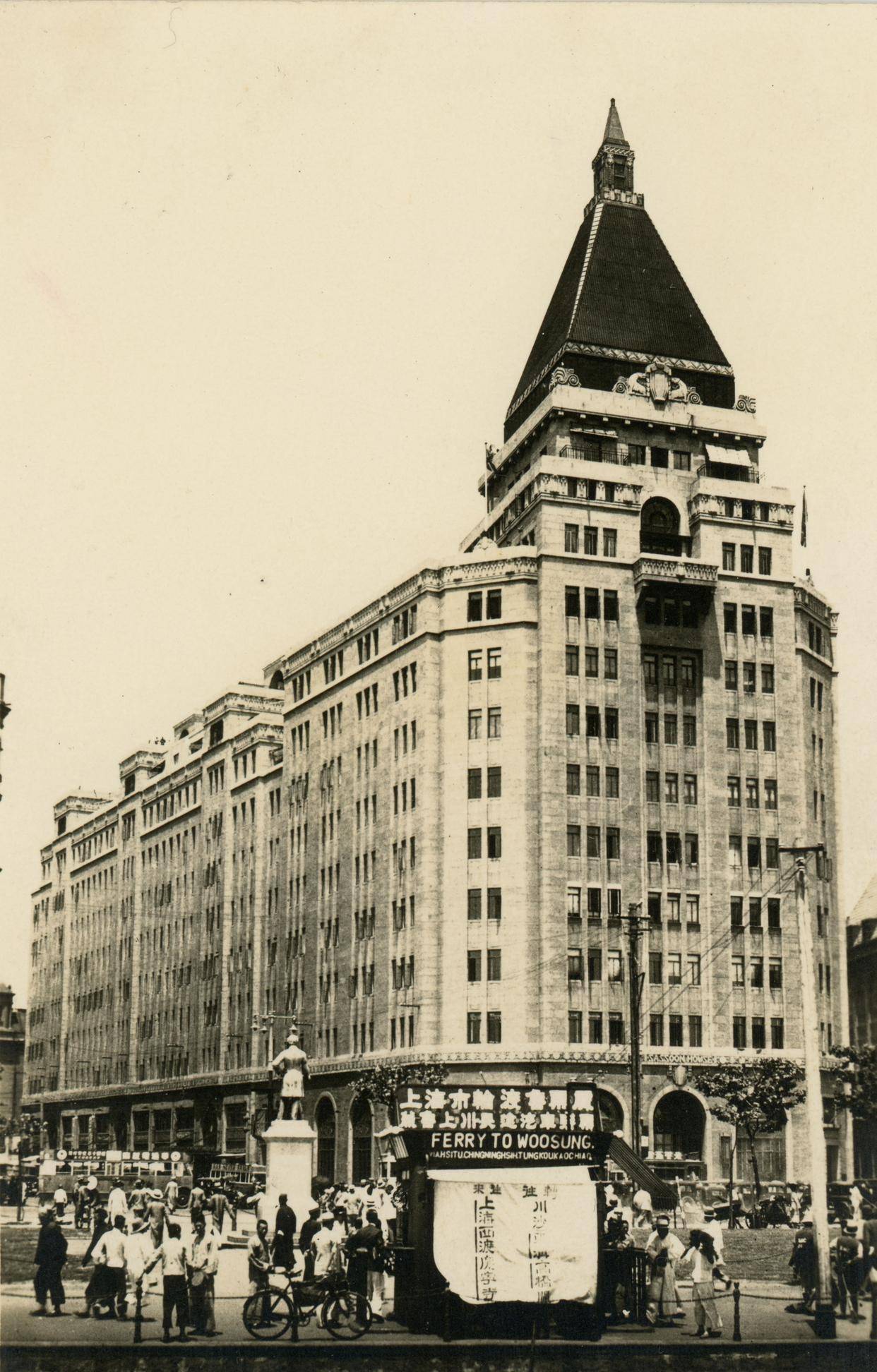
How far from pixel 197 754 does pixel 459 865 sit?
4387 cm

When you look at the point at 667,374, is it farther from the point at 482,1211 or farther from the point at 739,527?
the point at 482,1211

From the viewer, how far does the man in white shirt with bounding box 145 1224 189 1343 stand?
98.7ft

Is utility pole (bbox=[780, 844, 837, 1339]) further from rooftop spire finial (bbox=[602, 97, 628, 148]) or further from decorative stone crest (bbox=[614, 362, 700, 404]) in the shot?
rooftop spire finial (bbox=[602, 97, 628, 148])

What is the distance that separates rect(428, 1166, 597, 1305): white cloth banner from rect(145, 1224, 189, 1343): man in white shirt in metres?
4.85

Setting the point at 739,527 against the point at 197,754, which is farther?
the point at 197,754

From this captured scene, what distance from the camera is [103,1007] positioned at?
142 metres

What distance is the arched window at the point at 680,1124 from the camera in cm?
8069

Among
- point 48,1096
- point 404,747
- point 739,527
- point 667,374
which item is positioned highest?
point 667,374

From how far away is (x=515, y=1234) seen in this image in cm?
3020

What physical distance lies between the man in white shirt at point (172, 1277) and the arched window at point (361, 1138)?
56.8m

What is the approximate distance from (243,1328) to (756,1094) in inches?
1741

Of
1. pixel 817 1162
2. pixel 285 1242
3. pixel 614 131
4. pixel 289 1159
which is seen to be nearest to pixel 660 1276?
pixel 817 1162

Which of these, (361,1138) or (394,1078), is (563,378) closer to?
(394,1078)

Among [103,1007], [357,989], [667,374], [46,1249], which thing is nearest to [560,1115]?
[46,1249]
